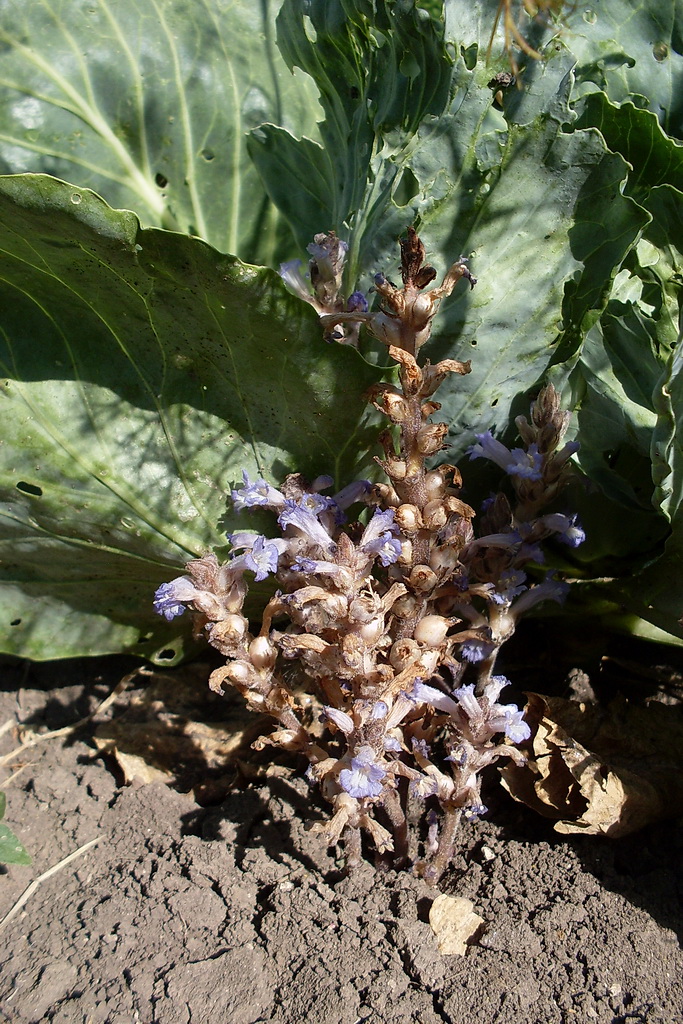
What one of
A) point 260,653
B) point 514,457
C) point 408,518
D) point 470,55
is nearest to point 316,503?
point 408,518

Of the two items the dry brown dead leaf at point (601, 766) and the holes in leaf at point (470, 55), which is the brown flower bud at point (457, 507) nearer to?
the dry brown dead leaf at point (601, 766)

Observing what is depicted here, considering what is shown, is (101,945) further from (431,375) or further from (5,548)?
(431,375)

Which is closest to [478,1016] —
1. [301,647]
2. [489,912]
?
[489,912]

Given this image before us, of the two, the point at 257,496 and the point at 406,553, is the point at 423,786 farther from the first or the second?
the point at 257,496

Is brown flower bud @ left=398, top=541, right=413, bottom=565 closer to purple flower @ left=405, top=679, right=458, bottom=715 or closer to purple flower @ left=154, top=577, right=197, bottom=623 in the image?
purple flower @ left=405, top=679, right=458, bottom=715

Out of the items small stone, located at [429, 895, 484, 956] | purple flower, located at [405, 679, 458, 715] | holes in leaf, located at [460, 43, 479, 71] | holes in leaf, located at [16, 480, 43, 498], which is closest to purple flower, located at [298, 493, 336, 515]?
purple flower, located at [405, 679, 458, 715]

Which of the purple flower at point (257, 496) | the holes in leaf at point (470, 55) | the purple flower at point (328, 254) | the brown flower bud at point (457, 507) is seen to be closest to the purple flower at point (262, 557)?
the purple flower at point (257, 496)
